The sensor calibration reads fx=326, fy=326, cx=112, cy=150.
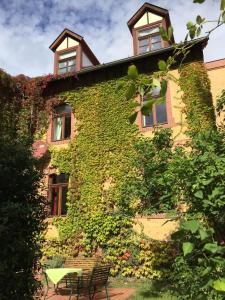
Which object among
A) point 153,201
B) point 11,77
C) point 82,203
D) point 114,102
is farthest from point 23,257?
point 11,77

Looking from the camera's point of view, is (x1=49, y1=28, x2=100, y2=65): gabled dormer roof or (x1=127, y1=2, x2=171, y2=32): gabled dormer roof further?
(x1=49, y1=28, x2=100, y2=65): gabled dormer roof

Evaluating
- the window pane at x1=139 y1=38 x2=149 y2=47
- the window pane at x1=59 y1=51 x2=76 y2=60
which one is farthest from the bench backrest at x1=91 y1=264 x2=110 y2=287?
the window pane at x1=59 y1=51 x2=76 y2=60

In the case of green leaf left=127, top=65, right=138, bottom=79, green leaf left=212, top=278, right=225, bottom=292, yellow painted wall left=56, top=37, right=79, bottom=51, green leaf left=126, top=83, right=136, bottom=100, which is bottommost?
green leaf left=212, top=278, right=225, bottom=292

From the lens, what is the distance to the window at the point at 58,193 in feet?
44.5

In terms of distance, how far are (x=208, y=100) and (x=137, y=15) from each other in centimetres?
572

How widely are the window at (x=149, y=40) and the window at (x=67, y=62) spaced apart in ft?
11.5

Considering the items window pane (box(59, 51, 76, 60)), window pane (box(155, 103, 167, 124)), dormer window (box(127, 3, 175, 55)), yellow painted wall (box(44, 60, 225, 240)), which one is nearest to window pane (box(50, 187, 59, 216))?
yellow painted wall (box(44, 60, 225, 240))

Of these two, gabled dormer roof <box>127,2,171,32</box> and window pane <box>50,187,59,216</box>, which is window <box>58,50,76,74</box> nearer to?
gabled dormer roof <box>127,2,171,32</box>

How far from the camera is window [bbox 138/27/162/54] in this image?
14727 mm

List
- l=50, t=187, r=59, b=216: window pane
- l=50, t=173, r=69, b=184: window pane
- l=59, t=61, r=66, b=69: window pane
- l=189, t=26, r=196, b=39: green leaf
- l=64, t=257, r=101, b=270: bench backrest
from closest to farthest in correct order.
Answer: l=189, t=26, r=196, b=39: green leaf < l=64, t=257, r=101, b=270: bench backrest < l=50, t=187, r=59, b=216: window pane < l=50, t=173, r=69, b=184: window pane < l=59, t=61, r=66, b=69: window pane

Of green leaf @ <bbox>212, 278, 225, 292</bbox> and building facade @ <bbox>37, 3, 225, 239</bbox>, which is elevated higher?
building facade @ <bbox>37, 3, 225, 239</bbox>

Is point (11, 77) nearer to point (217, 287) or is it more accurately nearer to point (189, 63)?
point (189, 63)

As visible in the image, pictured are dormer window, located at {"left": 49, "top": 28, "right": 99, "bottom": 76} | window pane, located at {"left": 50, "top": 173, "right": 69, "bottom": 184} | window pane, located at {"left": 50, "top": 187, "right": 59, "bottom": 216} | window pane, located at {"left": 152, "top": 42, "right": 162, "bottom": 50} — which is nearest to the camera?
window pane, located at {"left": 50, "top": 187, "right": 59, "bottom": 216}

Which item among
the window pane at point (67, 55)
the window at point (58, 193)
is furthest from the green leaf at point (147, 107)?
the window pane at point (67, 55)
